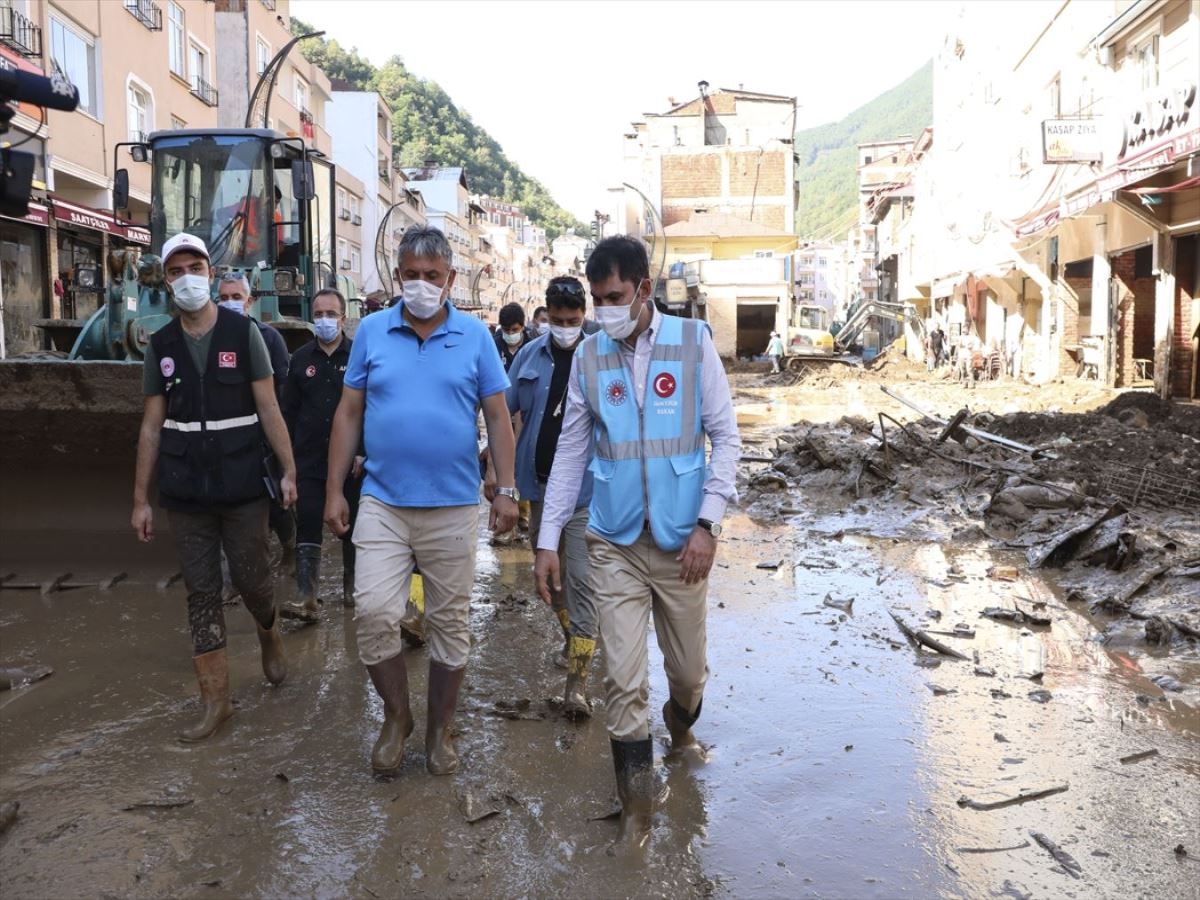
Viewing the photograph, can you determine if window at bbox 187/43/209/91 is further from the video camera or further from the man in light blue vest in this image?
the man in light blue vest

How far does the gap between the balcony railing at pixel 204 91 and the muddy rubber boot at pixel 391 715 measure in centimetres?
2655

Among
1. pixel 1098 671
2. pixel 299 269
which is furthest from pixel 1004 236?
pixel 1098 671

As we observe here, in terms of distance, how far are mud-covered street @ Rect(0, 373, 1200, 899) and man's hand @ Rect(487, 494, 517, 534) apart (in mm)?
950

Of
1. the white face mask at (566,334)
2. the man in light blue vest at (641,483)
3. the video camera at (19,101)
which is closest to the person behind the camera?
the video camera at (19,101)

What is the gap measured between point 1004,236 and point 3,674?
30.1m

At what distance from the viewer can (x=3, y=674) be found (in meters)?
5.07

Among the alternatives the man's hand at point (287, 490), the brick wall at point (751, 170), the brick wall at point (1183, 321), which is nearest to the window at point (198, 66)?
the brick wall at point (1183, 321)

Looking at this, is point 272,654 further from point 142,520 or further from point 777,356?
point 777,356

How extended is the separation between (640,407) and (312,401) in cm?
325

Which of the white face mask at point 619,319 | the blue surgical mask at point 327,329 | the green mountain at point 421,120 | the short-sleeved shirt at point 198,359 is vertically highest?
the green mountain at point 421,120

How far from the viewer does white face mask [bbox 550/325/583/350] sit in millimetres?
5262

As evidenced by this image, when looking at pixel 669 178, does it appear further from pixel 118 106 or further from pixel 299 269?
pixel 299 269

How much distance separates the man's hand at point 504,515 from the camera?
4.20 meters

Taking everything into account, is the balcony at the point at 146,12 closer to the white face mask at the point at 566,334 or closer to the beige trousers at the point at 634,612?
the white face mask at the point at 566,334
